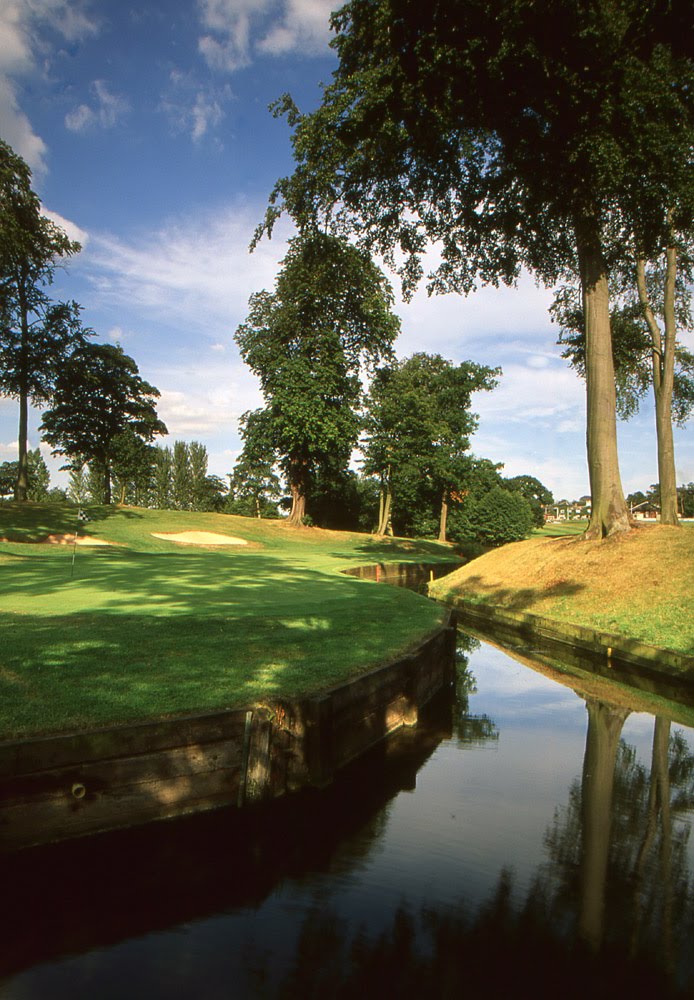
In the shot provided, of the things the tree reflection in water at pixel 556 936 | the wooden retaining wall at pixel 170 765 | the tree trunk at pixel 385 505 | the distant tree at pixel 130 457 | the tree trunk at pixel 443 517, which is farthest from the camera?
the tree trunk at pixel 385 505

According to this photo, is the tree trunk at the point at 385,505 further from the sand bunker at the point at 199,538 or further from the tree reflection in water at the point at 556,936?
the tree reflection in water at the point at 556,936

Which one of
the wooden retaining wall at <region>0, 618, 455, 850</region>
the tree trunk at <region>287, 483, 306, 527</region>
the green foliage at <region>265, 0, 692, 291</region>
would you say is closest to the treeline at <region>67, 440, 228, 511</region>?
the tree trunk at <region>287, 483, 306, 527</region>

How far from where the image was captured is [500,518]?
1897 inches

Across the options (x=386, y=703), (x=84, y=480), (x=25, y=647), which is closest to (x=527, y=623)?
(x=386, y=703)

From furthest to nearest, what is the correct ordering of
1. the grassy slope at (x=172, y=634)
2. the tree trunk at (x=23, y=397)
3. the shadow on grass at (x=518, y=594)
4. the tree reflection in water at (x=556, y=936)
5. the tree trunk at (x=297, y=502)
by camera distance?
the tree trunk at (x=297, y=502), the tree trunk at (x=23, y=397), the shadow on grass at (x=518, y=594), the grassy slope at (x=172, y=634), the tree reflection in water at (x=556, y=936)

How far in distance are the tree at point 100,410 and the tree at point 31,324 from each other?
9.33 m

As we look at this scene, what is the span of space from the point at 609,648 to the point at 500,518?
34.9 metres

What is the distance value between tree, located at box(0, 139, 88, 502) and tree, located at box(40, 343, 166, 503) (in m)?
9.33

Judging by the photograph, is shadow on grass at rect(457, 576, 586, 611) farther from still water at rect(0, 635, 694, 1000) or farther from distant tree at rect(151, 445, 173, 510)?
distant tree at rect(151, 445, 173, 510)

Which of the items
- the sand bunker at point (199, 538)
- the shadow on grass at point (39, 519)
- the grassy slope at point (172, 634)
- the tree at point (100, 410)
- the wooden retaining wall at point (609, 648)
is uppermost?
the tree at point (100, 410)

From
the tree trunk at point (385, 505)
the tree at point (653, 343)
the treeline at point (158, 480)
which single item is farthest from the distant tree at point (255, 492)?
the tree at point (653, 343)

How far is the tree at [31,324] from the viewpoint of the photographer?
121 feet

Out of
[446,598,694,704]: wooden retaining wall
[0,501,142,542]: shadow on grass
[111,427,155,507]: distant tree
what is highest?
[111,427,155,507]: distant tree

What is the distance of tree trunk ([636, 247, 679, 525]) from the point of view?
81.1 feet
